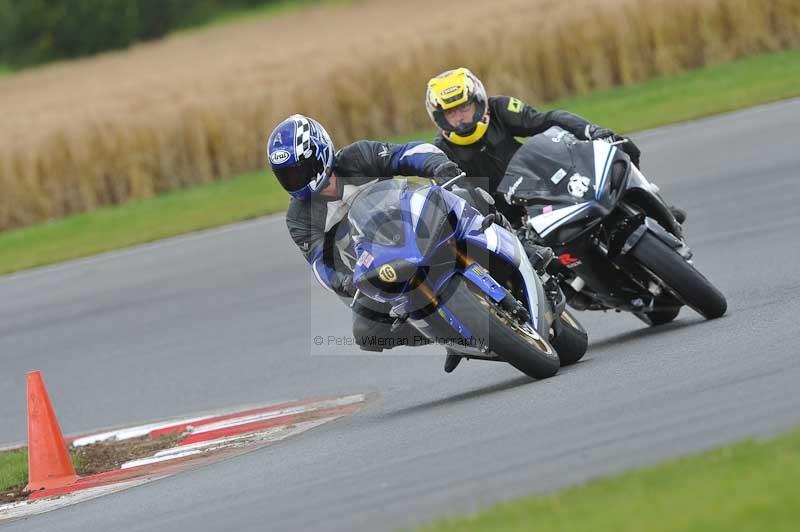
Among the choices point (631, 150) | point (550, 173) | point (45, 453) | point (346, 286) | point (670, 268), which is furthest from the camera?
point (631, 150)

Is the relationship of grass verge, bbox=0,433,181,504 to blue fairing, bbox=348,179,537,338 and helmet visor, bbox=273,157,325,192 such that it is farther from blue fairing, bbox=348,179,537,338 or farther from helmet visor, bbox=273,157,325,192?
blue fairing, bbox=348,179,537,338

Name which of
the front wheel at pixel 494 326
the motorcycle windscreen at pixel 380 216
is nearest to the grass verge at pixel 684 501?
the front wheel at pixel 494 326

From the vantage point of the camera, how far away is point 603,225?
8.44 meters

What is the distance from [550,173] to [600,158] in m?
0.32

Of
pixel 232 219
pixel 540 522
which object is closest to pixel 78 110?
pixel 232 219

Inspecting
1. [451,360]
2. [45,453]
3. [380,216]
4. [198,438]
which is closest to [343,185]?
[380,216]

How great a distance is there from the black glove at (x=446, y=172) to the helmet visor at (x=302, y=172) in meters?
0.66

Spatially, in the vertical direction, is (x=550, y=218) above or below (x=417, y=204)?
below

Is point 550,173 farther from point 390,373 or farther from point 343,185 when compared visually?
point 390,373

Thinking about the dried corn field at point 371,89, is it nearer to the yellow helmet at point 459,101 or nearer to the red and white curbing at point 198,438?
the red and white curbing at point 198,438

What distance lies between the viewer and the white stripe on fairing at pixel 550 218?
8.21m

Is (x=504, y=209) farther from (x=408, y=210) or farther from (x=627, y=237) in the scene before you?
(x=408, y=210)

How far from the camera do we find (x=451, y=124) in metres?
8.98

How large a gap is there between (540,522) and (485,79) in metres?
19.4
